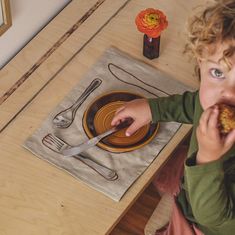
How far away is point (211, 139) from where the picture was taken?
1.26 metres

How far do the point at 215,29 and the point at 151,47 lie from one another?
1.44 feet

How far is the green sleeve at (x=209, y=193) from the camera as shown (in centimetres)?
127

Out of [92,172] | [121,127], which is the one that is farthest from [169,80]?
[92,172]

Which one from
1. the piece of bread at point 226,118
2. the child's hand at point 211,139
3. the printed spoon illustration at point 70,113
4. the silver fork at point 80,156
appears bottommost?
the silver fork at point 80,156

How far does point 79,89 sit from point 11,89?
173 mm

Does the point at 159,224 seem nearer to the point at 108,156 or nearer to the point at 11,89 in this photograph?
the point at 108,156

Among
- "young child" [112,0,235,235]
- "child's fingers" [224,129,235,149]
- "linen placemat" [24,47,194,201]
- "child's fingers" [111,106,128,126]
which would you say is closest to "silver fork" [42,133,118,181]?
"linen placemat" [24,47,194,201]

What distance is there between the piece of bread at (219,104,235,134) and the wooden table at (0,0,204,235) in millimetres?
296

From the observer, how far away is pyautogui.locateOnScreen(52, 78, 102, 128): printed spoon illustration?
5.16 feet

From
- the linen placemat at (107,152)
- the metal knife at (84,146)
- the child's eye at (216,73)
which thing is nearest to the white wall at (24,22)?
the linen placemat at (107,152)

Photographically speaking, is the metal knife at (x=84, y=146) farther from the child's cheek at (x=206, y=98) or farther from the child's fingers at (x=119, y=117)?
the child's cheek at (x=206, y=98)

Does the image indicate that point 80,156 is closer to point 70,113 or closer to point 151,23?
point 70,113

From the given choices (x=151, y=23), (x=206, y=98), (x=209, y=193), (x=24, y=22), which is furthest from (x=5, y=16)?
(x=209, y=193)

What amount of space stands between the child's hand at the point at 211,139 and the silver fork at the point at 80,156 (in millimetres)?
265
